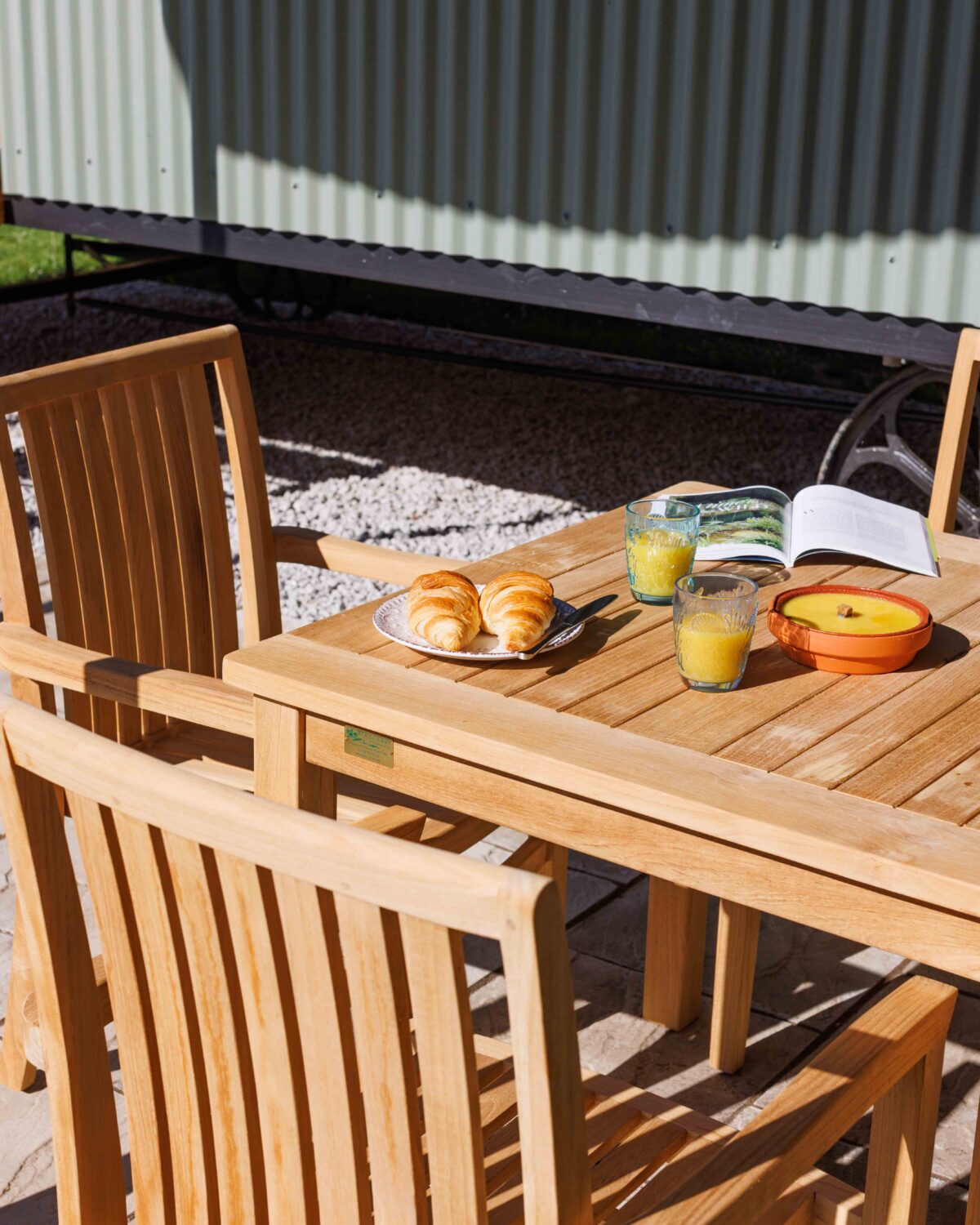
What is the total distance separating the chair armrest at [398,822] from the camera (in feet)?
5.86

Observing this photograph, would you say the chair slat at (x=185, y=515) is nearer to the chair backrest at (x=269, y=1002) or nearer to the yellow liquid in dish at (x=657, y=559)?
the yellow liquid in dish at (x=657, y=559)

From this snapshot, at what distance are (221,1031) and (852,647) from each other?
945mm

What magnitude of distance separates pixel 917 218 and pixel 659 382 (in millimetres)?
2451

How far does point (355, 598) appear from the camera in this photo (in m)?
4.80

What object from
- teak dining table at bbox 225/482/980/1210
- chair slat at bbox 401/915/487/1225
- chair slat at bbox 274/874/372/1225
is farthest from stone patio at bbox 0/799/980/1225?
chair slat at bbox 401/915/487/1225

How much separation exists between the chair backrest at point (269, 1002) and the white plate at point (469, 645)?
664 mm

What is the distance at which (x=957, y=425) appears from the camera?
9.04 ft

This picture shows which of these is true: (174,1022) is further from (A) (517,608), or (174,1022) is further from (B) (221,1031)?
(A) (517,608)

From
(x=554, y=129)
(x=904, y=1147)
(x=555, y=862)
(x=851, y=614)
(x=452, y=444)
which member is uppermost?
(x=554, y=129)

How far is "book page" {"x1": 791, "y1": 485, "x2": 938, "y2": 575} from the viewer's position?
210cm

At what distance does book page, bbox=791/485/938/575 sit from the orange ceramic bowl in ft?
0.91

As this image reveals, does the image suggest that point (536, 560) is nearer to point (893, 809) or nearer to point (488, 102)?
point (893, 809)

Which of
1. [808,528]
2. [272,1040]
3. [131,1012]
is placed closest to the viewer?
[272,1040]

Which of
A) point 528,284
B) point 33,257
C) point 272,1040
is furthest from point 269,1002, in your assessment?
point 33,257
